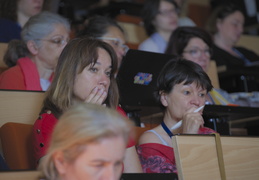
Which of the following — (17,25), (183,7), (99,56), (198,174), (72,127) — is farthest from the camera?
(183,7)

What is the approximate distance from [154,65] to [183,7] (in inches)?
79.4

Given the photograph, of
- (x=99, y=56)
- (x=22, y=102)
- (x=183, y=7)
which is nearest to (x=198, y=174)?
(x=99, y=56)

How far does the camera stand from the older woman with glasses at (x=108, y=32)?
2967 mm

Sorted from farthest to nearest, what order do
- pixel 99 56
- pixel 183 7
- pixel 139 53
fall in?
pixel 183 7 < pixel 139 53 < pixel 99 56

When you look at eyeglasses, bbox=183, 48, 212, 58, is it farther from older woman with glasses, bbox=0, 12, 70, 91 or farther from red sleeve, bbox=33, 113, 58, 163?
red sleeve, bbox=33, 113, 58, 163

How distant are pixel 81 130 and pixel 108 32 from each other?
1.80 m

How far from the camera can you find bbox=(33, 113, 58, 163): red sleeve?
183cm

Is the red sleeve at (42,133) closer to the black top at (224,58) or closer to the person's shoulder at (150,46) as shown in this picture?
the person's shoulder at (150,46)

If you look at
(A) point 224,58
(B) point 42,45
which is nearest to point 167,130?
(B) point 42,45

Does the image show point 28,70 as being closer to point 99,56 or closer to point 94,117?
point 99,56

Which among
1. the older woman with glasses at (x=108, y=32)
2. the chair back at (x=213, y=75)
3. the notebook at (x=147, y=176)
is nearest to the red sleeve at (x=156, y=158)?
the notebook at (x=147, y=176)

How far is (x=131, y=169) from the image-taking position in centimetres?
200

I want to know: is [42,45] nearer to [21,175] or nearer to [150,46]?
[150,46]

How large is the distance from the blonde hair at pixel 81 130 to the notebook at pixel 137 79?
3.64 feet
